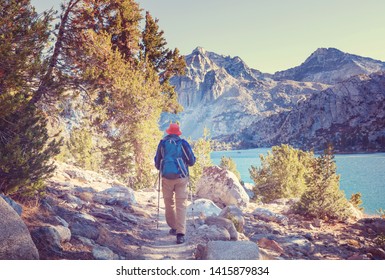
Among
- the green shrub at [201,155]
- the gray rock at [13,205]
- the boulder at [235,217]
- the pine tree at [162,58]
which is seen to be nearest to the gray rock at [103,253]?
the gray rock at [13,205]

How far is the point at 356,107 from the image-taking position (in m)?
192

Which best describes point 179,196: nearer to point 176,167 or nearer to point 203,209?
point 176,167

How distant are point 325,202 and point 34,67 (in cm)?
1186

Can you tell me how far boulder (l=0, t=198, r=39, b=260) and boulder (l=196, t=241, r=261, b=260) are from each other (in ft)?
9.08

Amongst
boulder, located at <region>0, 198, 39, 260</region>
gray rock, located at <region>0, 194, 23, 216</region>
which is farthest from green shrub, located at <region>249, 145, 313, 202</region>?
boulder, located at <region>0, 198, 39, 260</region>

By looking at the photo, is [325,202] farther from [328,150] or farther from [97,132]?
[97,132]

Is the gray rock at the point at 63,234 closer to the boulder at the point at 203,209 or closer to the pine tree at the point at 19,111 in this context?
the pine tree at the point at 19,111

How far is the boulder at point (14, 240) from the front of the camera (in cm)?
416

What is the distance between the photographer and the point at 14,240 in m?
4.20

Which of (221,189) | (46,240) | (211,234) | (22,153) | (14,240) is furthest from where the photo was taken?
(221,189)

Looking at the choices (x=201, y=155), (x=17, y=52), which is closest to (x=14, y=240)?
(x=17, y=52)

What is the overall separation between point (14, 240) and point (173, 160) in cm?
339
